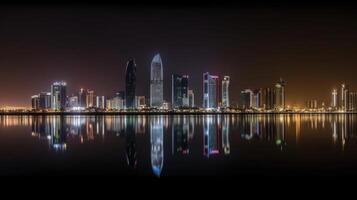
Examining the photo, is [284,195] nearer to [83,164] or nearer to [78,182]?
[78,182]

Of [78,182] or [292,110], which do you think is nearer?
[78,182]

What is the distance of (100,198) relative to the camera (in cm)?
664

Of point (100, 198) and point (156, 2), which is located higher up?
point (156, 2)

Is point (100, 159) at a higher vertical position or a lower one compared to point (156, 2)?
lower

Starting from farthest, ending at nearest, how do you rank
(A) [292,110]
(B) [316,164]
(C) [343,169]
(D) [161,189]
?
(A) [292,110] < (B) [316,164] < (C) [343,169] < (D) [161,189]

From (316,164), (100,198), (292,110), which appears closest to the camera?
(100,198)

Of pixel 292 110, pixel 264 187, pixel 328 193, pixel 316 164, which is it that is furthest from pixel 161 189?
pixel 292 110

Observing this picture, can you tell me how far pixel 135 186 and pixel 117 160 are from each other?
4460mm

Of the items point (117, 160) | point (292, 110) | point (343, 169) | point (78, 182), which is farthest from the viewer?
point (292, 110)

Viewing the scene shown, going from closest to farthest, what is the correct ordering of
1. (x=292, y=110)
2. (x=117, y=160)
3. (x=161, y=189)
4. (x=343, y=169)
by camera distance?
1. (x=161, y=189)
2. (x=343, y=169)
3. (x=117, y=160)
4. (x=292, y=110)

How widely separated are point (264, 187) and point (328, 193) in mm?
1115

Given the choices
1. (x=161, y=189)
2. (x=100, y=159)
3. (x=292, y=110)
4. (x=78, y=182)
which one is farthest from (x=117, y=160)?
(x=292, y=110)

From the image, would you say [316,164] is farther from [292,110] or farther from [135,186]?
[292,110]

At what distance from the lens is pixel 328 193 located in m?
6.91
